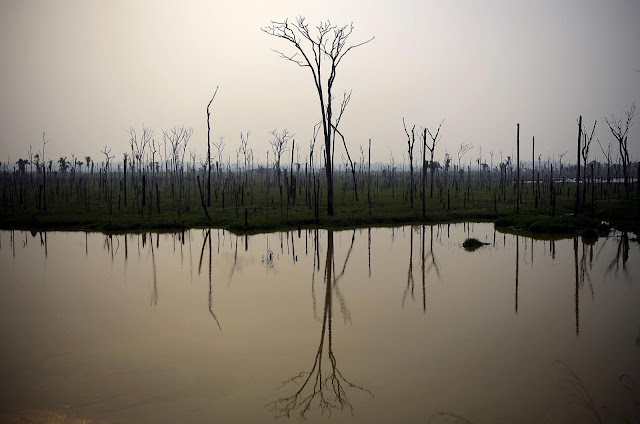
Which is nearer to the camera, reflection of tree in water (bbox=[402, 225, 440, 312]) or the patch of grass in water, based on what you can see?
reflection of tree in water (bbox=[402, 225, 440, 312])

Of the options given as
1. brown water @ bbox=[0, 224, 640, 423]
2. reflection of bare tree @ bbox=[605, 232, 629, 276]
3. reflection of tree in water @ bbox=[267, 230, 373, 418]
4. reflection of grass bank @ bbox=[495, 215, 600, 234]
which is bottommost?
reflection of tree in water @ bbox=[267, 230, 373, 418]

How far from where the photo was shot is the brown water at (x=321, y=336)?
5.12 meters

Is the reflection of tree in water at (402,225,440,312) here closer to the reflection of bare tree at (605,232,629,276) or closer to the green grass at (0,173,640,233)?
the reflection of bare tree at (605,232,629,276)

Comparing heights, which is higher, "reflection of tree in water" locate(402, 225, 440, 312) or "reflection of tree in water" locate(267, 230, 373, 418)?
"reflection of tree in water" locate(402, 225, 440, 312)

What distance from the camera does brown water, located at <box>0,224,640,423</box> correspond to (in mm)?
5125

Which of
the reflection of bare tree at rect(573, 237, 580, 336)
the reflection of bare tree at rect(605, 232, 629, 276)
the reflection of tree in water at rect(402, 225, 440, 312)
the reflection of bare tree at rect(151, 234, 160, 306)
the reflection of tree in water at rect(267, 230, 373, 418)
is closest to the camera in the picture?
the reflection of tree in water at rect(267, 230, 373, 418)

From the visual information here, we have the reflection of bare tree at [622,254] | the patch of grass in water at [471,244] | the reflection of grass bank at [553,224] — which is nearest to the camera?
the reflection of bare tree at [622,254]

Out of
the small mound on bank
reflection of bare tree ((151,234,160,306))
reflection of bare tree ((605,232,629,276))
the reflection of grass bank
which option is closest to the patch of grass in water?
the small mound on bank

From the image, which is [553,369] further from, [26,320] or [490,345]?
[26,320]

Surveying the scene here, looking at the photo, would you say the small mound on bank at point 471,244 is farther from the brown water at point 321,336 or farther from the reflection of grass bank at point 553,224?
the reflection of grass bank at point 553,224

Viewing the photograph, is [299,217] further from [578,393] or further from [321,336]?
[578,393]

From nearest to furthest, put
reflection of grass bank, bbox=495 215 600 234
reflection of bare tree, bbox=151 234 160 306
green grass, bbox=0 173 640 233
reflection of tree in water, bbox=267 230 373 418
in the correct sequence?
reflection of tree in water, bbox=267 230 373 418 → reflection of bare tree, bbox=151 234 160 306 → reflection of grass bank, bbox=495 215 600 234 → green grass, bbox=0 173 640 233

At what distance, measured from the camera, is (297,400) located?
5.28m

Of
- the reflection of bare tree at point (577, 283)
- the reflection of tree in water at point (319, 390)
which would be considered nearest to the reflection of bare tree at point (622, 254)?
the reflection of bare tree at point (577, 283)
